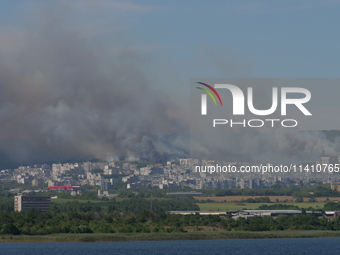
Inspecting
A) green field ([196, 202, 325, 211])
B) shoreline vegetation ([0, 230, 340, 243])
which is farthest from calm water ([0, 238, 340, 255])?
green field ([196, 202, 325, 211])

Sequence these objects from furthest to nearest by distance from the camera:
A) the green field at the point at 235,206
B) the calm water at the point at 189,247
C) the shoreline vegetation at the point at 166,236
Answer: the green field at the point at 235,206 → the shoreline vegetation at the point at 166,236 → the calm water at the point at 189,247

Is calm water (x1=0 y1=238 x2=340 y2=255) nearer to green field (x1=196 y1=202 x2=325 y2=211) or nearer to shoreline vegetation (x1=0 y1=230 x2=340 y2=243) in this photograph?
shoreline vegetation (x1=0 y1=230 x2=340 y2=243)

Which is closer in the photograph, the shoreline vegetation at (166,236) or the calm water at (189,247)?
the calm water at (189,247)

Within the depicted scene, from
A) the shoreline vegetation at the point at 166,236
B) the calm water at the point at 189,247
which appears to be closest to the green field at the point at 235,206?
the shoreline vegetation at the point at 166,236

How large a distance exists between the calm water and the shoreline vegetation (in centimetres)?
279

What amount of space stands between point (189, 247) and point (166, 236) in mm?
14215

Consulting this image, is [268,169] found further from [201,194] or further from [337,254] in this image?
[337,254]

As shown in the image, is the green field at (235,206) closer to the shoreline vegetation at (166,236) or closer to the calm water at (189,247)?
the shoreline vegetation at (166,236)

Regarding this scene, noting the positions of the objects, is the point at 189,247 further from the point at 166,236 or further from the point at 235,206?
the point at 235,206

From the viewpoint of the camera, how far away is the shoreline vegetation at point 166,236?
96.2m

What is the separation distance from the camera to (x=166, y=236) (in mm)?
101125

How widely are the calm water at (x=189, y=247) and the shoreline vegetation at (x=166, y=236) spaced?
2794mm

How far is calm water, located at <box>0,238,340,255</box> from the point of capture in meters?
80.3

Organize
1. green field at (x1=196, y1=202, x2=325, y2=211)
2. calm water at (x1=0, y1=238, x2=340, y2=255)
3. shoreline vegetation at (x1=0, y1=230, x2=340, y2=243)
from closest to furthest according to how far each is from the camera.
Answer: calm water at (x1=0, y1=238, x2=340, y2=255)
shoreline vegetation at (x1=0, y1=230, x2=340, y2=243)
green field at (x1=196, y1=202, x2=325, y2=211)
